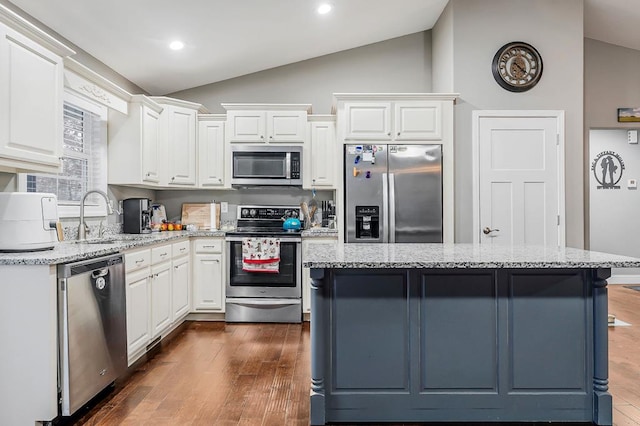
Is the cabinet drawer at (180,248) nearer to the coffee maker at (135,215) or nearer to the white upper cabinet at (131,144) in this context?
the coffee maker at (135,215)

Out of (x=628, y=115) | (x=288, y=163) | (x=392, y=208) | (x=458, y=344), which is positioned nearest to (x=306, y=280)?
(x=392, y=208)

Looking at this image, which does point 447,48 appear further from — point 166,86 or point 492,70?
point 166,86

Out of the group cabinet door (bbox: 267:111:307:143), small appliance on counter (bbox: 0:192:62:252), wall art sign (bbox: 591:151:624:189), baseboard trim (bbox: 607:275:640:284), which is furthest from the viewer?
wall art sign (bbox: 591:151:624:189)

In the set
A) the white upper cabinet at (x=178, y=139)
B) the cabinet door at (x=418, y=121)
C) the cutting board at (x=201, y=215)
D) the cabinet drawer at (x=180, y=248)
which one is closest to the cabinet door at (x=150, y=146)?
the white upper cabinet at (x=178, y=139)

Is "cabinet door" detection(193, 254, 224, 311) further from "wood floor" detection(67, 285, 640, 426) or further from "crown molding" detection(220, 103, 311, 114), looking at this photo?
"crown molding" detection(220, 103, 311, 114)

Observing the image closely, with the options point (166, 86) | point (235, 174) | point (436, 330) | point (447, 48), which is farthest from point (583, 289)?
point (166, 86)

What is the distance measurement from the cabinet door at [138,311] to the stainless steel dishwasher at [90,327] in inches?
6.7

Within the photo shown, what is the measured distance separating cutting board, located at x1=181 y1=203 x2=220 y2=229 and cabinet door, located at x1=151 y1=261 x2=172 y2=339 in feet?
3.89

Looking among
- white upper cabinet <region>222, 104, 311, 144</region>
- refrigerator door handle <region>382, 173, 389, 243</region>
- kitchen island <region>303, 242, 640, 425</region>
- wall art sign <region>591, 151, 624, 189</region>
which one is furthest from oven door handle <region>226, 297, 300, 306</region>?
wall art sign <region>591, 151, 624, 189</region>

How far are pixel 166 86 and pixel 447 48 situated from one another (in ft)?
10.3

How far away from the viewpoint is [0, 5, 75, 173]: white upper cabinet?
84.3 inches

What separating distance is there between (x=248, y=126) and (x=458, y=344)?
10.3 ft

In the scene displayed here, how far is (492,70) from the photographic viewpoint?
409cm

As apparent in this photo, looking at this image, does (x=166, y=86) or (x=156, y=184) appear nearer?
(x=156, y=184)
